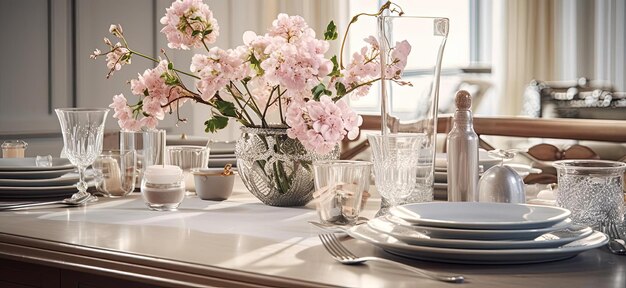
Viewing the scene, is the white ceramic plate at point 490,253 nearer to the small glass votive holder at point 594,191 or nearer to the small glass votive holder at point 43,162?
the small glass votive holder at point 594,191

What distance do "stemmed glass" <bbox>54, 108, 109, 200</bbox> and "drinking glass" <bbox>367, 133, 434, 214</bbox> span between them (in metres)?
0.56

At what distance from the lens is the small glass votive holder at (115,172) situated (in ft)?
5.79

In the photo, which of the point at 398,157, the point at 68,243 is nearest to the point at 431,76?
the point at 398,157

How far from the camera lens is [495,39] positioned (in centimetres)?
578

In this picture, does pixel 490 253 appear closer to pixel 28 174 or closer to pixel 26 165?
pixel 28 174

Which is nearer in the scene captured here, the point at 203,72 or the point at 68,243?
the point at 68,243

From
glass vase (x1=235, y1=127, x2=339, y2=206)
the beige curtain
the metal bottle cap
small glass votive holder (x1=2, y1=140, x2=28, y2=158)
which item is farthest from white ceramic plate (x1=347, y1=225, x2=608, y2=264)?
the beige curtain

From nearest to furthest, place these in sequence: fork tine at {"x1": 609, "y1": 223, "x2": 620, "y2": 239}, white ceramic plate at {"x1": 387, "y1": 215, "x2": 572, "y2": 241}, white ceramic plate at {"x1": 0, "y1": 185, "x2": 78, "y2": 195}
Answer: white ceramic plate at {"x1": 387, "y1": 215, "x2": 572, "y2": 241}
fork tine at {"x1": 609, "y1": 223, "x2": 620, "y2": 239}
white ceramic plate at {"x1": 0, "y1": 185, "x2": 78, "y2": 195}

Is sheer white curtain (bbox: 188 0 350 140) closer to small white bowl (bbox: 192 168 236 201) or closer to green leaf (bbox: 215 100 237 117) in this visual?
small white bowl (bbox: 192 168 236 201)

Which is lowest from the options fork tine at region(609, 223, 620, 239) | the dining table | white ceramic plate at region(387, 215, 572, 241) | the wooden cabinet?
the wooden cabinet

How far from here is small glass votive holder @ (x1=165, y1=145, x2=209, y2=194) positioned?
1.83 m

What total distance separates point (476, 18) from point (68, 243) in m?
5.02

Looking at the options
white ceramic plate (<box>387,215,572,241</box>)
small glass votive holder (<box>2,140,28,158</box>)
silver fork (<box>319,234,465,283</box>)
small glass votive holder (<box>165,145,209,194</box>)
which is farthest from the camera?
small glass votive holder (<box>2,140,28,158</box>)

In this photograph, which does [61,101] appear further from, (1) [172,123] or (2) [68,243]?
(2) [68,243]
